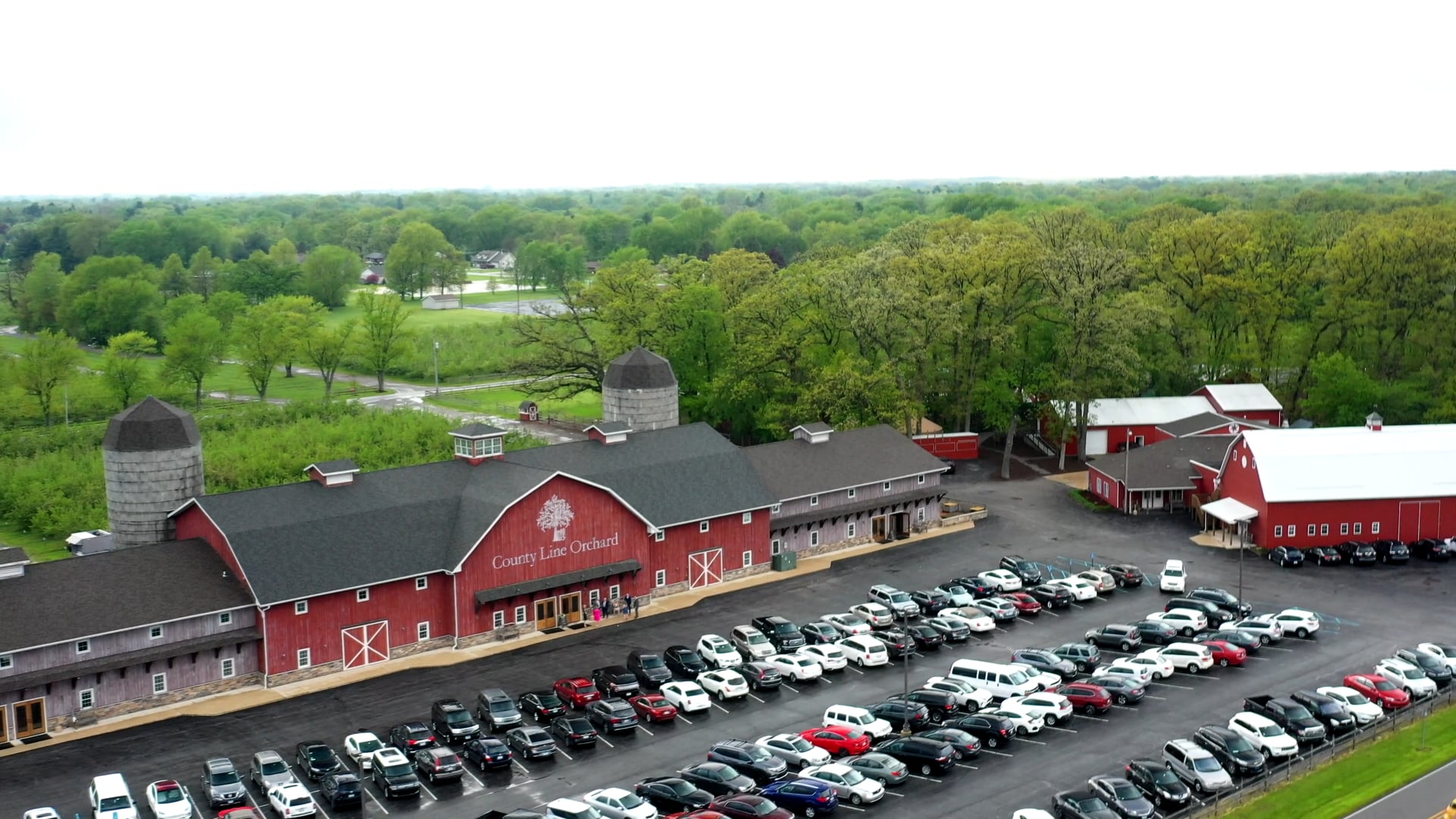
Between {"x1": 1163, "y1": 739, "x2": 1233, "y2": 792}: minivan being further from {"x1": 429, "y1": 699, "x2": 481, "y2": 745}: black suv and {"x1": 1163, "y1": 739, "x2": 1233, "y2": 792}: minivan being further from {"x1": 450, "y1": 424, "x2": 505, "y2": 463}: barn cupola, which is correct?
{"x1": 450, "y1": 424, "x2": 505, "y2": 463}: barn cupola

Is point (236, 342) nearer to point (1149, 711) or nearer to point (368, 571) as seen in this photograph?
point (368, 571)

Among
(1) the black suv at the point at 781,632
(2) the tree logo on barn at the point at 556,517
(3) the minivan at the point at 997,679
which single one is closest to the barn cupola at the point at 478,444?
(2) the tree logo on barn at the point at 556,517

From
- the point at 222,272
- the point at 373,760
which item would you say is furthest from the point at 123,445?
the point at 222,272

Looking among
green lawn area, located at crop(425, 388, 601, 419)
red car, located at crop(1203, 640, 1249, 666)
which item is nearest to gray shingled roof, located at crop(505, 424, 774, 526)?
red car, located at crop(1203, 640, 1249, 666)

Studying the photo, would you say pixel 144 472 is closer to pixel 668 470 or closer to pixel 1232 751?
pixel 668 470

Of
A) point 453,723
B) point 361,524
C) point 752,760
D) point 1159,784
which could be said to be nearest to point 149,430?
point 361,524

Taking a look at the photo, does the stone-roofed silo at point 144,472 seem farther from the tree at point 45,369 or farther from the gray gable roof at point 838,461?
the tree at point 45,369
